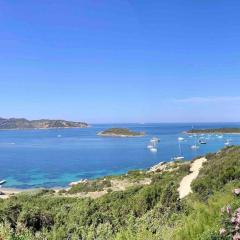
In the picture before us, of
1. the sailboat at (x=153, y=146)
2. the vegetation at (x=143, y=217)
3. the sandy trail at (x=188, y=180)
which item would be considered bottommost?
the sailboat at (x=153, y=146)

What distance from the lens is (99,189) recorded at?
32.1 m

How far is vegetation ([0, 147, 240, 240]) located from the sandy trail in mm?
596

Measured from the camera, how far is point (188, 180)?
92.2 feet

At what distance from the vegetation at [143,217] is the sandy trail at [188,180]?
1.96ft

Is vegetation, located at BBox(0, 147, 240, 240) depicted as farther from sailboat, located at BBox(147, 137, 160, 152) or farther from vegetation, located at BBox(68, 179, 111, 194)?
sailboat, located at BBox(147, 137, 160, 152)

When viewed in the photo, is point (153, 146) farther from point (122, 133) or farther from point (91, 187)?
point (91, 187)

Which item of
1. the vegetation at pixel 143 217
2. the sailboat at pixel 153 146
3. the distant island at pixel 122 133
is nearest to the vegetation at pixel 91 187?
the vegetation at pixel 143 217

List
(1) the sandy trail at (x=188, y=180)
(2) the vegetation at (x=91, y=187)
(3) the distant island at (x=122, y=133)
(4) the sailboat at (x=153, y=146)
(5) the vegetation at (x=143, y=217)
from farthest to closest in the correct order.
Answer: (3) the distant island at (x=122, y=133) → (4) the sailboat at (x=153, y=146) → (2) the vegetation at (x=91, y=187) → (1) the sandy trail at (x=188, y=180) → (5) the vegetation at (x=143, y=217)

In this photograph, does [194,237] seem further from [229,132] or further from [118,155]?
[229,132]

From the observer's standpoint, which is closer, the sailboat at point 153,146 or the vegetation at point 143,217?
the vegetation at point 143,217

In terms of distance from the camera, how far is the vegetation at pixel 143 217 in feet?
19.2

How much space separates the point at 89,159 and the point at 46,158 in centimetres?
868

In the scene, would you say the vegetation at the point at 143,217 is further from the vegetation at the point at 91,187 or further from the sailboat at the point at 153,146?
→ the sailboat at the point at 153,146

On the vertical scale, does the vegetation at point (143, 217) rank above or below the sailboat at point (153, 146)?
above
